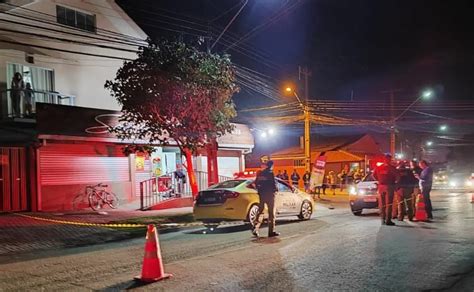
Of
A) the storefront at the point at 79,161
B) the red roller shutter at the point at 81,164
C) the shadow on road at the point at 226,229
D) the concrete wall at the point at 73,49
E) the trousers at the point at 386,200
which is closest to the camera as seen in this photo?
the trousers at the point at 386,200

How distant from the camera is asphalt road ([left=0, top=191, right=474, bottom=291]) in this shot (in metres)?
6.68

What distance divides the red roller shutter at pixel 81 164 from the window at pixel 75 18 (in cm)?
618

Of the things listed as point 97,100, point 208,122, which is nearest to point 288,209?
point 208,122

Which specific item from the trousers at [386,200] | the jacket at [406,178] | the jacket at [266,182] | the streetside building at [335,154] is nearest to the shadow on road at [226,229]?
the jacket at [266,182]

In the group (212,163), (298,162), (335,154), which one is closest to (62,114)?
(212,163)

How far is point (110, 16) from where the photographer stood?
2328 centimetres

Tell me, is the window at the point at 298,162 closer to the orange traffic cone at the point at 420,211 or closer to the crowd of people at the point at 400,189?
the crowd of people at the point at 400,189

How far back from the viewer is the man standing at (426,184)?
14.1 meters

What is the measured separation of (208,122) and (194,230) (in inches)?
177

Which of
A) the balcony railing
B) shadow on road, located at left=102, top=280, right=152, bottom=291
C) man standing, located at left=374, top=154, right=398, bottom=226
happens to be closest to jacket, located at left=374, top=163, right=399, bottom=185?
man standing, located at left=374, top=154, right=398, bottom=226

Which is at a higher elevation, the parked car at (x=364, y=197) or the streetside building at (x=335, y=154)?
the streetside building at (x=335, y=154)

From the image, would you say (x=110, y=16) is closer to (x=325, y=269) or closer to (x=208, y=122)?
(x=208, y=122)

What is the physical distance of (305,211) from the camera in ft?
50.6

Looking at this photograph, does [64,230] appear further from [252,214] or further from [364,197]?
[364,197]
